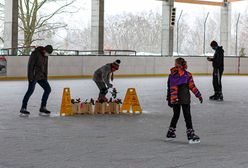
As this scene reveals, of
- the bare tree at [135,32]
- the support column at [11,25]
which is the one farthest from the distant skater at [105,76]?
the bare tree at [135,32]

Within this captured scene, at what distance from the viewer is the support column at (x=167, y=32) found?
39500mm

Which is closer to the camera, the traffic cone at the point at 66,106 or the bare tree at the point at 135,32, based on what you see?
the traffic cone at the point at 66,106

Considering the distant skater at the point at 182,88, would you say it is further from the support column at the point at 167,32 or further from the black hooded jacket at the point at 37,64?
the support column at the point at 167,32

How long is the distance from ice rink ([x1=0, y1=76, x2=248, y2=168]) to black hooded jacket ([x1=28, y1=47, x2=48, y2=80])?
90cm

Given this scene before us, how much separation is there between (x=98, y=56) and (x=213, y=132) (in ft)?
70.0

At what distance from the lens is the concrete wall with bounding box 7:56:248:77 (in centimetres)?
2742

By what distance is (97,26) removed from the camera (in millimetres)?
35344

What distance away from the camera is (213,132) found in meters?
10.7

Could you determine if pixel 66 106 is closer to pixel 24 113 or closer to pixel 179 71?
pixel 24 113

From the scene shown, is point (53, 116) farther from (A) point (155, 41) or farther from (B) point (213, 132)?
(A) point (155, 41)

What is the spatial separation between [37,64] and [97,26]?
22.5 metres

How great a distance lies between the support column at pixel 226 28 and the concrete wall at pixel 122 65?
2554mm

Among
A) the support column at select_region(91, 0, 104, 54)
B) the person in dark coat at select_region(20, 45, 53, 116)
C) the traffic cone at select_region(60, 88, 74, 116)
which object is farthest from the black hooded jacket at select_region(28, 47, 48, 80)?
the support column at select_region(91, 0, 104, 54)

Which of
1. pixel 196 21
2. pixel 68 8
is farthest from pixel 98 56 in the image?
pixel 196 21
